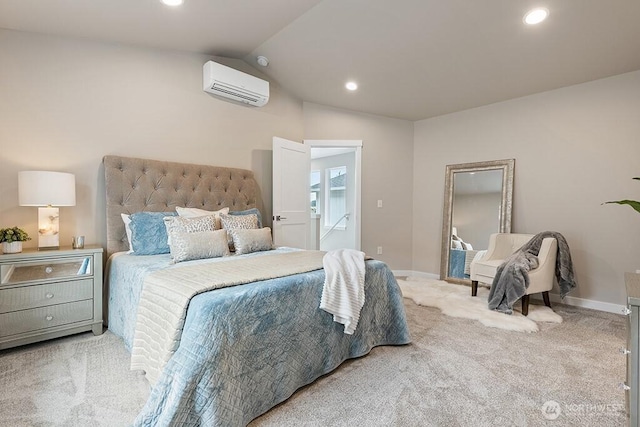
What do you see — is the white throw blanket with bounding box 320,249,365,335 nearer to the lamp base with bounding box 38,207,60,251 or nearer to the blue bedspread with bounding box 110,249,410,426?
the blue bedspread with bounding box 110,249,410,426

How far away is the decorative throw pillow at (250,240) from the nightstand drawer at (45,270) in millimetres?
1095

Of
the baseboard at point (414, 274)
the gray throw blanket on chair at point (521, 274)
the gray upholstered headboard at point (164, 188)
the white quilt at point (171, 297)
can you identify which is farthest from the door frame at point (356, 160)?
the white quilt at point (171, 297)

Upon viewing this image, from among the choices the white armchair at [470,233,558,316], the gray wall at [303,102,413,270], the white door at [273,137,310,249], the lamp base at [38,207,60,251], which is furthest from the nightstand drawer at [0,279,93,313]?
the white armchair at [470,233,558,316]

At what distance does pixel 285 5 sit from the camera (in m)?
2.54

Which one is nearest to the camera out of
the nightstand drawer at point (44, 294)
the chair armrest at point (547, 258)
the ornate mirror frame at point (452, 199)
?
the nightstand drawer at point (44, 294)

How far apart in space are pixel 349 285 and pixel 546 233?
2580 millimetres

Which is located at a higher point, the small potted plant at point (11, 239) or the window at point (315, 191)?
the window at point (315, 191)

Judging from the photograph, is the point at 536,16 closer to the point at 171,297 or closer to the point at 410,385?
the point at 410,385

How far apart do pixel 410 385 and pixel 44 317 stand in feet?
8.39

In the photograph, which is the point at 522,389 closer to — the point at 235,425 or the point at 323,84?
the point at 235,425

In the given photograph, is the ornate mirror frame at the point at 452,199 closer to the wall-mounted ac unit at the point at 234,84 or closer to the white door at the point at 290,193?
the white door at the point at 290,193

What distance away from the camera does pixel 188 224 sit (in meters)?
2.61

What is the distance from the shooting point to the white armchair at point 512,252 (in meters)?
3.11

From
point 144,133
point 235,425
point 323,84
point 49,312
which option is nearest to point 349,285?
point 235,425
